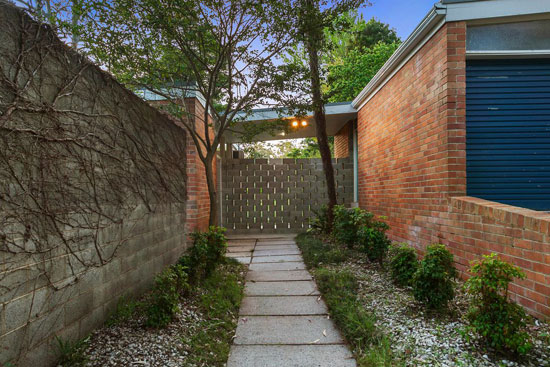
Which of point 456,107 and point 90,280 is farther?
point 456,107

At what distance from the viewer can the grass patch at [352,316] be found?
79.7 inches

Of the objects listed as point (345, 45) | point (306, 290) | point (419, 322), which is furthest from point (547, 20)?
point (345, 45)

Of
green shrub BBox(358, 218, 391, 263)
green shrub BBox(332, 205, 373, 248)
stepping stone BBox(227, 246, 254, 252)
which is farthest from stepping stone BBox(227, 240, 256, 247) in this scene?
green shrub BBox(358, 218, 391, 263)

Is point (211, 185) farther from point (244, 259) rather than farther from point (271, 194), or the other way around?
point (271, 194)

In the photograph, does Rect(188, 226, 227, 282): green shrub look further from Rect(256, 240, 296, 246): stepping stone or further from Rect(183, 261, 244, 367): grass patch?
Rect(256, 240, 296, 246): stepping stone

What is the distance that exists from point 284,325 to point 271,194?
548cm

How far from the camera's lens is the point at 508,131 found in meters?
3.73

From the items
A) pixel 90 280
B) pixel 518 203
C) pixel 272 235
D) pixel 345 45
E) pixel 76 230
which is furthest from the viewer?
pixel 345 45

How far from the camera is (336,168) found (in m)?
8.14

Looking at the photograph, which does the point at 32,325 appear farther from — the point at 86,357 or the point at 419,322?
the point at 419,322

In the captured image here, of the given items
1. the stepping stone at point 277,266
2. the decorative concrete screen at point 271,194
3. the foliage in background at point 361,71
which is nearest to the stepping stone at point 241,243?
the decorative concrete screen at point 271,194

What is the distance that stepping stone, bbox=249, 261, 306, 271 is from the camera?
4.43 m

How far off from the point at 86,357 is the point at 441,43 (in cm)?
444

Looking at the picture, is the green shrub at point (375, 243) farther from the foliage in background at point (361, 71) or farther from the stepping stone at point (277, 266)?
the foliage in background at point (361, 71)
